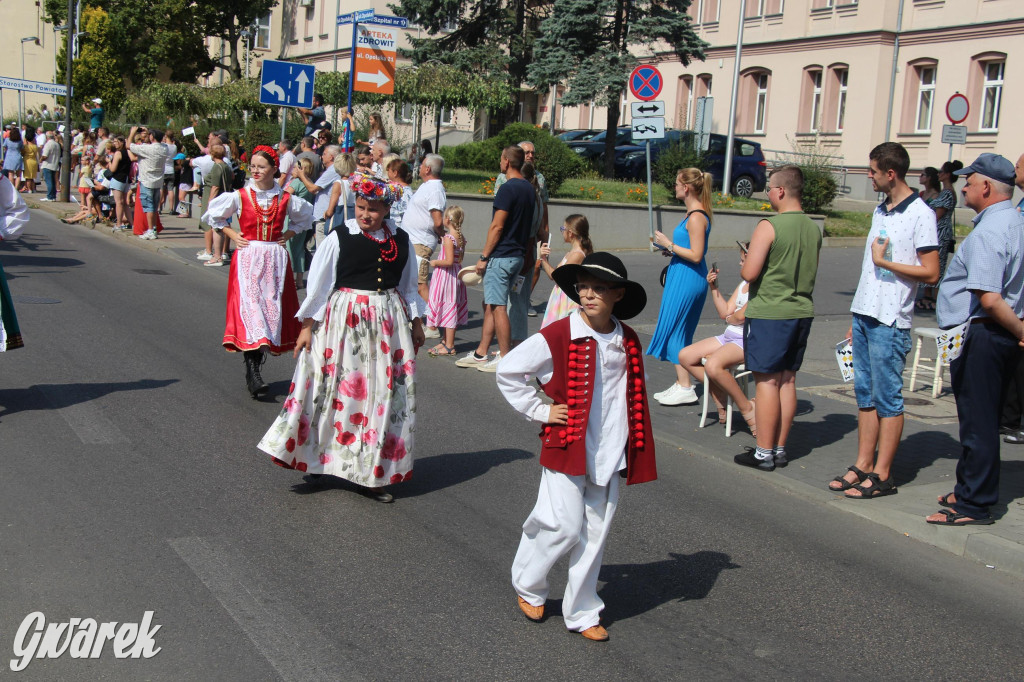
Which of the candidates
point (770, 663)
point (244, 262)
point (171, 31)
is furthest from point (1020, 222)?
point (171, 31)

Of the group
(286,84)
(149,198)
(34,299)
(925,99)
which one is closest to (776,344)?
(34,299)

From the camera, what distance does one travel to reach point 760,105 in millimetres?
42969

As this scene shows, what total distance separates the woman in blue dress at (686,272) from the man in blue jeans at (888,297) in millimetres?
1931

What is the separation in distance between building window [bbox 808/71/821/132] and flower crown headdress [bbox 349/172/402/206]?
3722 cm

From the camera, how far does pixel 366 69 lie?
50.7ft

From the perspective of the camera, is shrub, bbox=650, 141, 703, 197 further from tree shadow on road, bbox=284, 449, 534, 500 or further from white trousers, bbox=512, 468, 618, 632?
white trousers, bbox=512, 468, 618, 632

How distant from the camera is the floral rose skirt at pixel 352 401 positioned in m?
6.04

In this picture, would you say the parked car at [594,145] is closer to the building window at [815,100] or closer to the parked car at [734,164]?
the parked car at [734,164]

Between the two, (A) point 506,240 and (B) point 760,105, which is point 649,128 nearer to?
(A) point 506,240

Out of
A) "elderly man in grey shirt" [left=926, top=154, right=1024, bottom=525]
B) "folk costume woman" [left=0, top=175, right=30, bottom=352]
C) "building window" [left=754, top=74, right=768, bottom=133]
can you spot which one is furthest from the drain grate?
"building window" [left=754, top=74, right=768, bottom=133]

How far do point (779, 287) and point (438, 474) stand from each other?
2588mm

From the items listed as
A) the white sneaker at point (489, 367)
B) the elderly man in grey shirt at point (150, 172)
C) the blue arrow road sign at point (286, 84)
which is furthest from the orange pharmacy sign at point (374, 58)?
the white sneaker at point (489, 367)

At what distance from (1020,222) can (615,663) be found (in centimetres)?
362

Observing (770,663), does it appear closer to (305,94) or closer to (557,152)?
(305,94)
